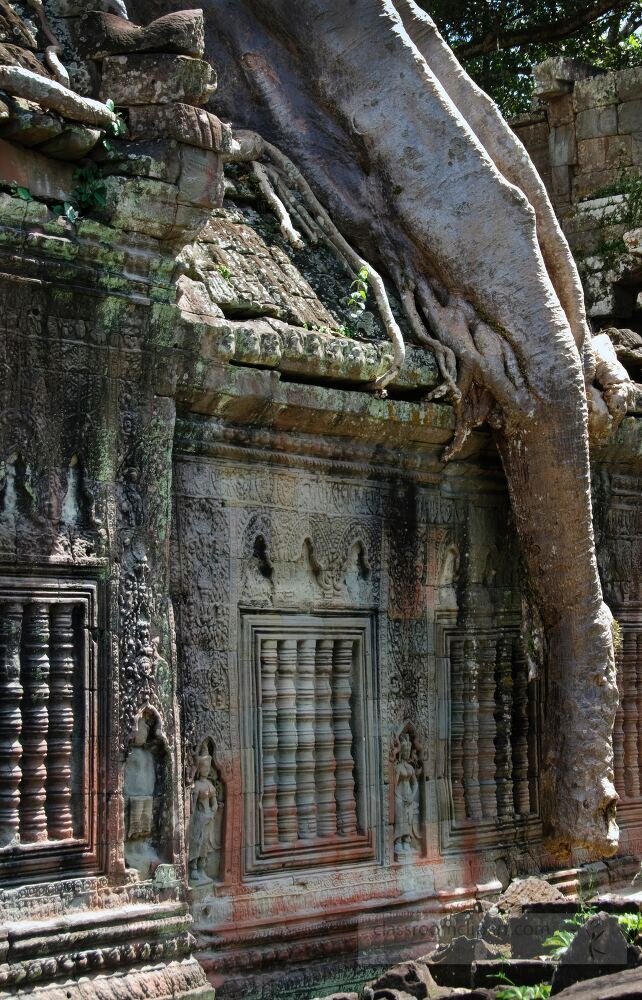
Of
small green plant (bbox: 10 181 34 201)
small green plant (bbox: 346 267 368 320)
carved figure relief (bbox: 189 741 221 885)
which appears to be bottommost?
carved figure relief (bbox: 189 741 221 885)

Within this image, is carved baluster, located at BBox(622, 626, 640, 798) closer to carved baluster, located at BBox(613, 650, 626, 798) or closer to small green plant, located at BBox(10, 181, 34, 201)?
carved baluster, located at BBox(613, 650, 626, 798)

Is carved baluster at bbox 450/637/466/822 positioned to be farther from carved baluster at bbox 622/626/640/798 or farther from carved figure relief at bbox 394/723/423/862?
carved baluster at bbox 622/626/640/798

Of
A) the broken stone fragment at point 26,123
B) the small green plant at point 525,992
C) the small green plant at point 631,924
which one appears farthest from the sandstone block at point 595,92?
the small green plant at point 525,992

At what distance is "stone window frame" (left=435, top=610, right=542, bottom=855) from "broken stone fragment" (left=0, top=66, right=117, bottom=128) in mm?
3070

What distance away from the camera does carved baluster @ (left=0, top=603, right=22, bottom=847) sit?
5.30 meters

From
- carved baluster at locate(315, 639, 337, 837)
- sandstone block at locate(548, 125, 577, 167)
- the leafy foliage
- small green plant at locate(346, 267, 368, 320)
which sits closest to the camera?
carved baluster at locate(315, 639, 337, 837)

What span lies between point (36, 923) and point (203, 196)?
8.50 ft

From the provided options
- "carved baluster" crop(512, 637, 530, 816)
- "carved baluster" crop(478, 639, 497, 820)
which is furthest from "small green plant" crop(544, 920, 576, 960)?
"carved baluster" crop(512, 637, 530, 816)

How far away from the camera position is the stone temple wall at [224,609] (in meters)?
5.45

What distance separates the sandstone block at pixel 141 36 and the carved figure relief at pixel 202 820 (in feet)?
8.65

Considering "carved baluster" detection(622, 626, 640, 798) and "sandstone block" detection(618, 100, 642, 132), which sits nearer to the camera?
"carved baluster" detection(622, 626, 640, 798)

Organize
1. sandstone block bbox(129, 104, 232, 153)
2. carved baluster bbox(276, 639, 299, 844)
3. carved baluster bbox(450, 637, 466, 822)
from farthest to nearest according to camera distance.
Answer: carved baluster bbox(450, 637, 466, 822) → carved baluster bbox(276, 639, 299, 844) → sandstone block bbox(129, 104, 232, 153)

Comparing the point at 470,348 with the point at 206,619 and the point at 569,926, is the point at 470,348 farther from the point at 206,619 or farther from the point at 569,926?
the point at 569,926

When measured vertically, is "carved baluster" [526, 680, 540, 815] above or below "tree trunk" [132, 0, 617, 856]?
below
